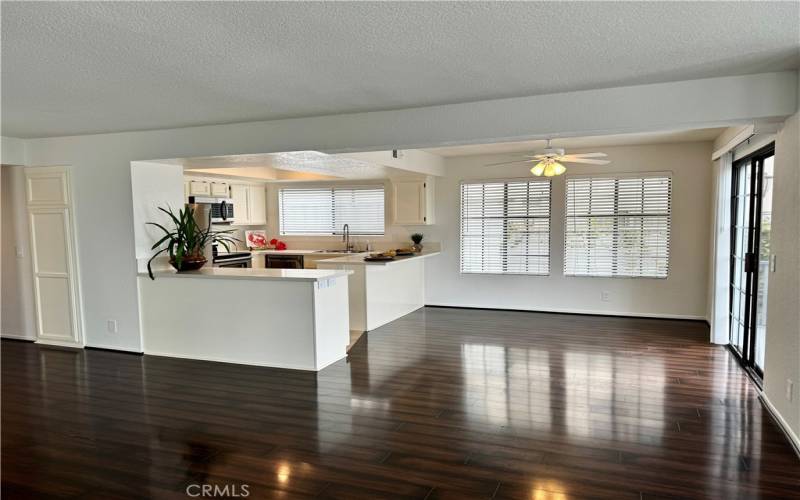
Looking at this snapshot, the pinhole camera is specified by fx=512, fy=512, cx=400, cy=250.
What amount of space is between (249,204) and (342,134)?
16.4 ft

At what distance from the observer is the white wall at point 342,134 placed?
135 inches

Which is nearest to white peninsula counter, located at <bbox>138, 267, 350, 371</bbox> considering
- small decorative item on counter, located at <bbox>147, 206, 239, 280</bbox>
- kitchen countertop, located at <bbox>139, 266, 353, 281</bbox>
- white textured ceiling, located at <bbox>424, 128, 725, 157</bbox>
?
kitchen countertop, located at <bbox>139, 266, 353, 281</bbox>

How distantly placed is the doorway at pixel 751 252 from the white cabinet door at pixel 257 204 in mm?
7107

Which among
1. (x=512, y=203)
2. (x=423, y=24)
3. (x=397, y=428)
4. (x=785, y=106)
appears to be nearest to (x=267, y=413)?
(x=397, y=428)

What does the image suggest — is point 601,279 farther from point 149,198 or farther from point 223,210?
point 149,198

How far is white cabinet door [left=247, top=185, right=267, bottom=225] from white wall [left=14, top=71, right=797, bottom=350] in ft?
11.4

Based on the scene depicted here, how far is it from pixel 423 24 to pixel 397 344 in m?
4.09

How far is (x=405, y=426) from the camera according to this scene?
356 cm

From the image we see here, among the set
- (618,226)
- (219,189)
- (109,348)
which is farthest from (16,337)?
(618,226)

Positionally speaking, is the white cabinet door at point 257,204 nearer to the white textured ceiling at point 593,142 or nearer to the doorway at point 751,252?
the white textured ceiling at point 593,142

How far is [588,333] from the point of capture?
249 inches

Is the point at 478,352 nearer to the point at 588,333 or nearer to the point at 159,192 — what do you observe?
the point at 588,333

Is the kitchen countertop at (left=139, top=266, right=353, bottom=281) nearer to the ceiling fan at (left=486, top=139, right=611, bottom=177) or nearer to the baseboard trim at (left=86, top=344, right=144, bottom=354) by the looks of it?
the baseboard trim at (left=86, top=344, right=144, bottom=354)

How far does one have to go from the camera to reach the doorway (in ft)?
14.7
